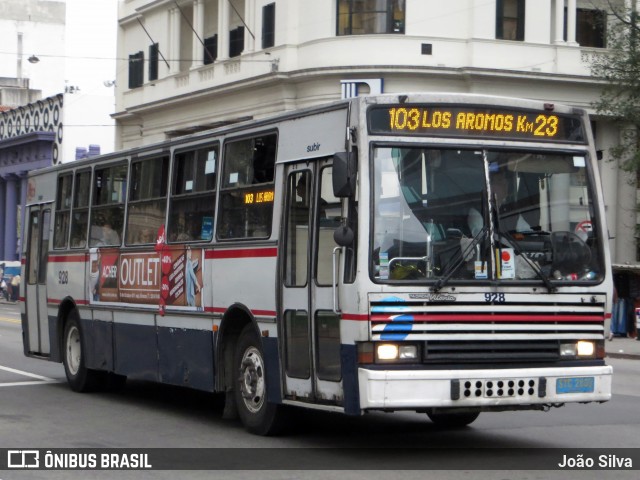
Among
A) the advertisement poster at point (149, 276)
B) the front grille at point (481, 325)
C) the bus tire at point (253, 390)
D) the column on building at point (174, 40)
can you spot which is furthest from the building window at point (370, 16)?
the front grille at point (481, 325)

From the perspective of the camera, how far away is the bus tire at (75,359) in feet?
52.5

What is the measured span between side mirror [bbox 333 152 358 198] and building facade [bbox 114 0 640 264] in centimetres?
2543

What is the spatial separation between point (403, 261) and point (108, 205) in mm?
6357

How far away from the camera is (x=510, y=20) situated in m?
36.8

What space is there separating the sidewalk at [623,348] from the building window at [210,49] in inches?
720

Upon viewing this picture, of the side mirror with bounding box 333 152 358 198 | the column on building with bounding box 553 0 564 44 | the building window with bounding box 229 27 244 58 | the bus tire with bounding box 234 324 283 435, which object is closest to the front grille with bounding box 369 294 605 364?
the side mirror with bounding box 333 152 358 198

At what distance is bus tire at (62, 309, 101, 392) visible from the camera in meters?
16.0

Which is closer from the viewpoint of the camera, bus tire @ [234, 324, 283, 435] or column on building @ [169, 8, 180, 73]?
bus tire @ [234, 324, 283, 435]

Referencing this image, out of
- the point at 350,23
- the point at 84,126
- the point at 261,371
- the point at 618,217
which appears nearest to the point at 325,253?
the point at 261,371

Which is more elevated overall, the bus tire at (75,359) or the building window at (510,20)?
the building window at (510,20)

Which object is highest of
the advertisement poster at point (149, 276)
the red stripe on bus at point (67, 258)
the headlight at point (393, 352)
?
the red stripe on bus at point (67, 258)

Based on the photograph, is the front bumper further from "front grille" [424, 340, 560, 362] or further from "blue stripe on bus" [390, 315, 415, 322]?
"blue stripe on bus" [390, 315, 415, 322]

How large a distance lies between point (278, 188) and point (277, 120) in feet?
2.24

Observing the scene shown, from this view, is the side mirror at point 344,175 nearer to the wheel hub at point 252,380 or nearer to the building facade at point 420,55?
the wheel hub at point 252,380
